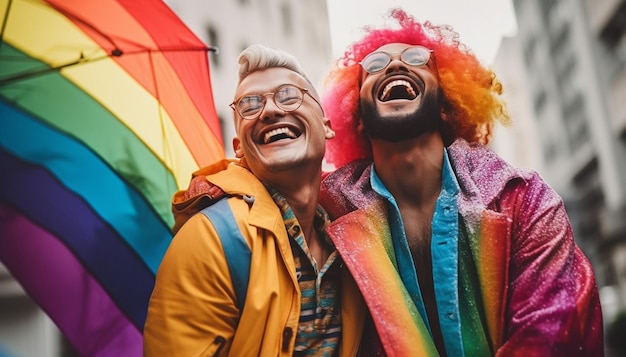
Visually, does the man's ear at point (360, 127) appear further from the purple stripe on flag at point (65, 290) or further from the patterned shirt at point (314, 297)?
the purple stripe on flag at point (65, 290)

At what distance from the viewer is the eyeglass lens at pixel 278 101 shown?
→ 2688mm

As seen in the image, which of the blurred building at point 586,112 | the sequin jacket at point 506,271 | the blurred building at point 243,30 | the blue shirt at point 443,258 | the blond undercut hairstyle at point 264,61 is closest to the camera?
the sequin jacket at point 506,271

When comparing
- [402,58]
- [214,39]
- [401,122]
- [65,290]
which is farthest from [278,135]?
[214,39]

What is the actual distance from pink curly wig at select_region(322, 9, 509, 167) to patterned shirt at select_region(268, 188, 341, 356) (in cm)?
66

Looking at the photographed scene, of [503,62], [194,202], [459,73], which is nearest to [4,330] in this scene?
[194,202]

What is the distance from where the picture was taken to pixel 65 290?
291 cm

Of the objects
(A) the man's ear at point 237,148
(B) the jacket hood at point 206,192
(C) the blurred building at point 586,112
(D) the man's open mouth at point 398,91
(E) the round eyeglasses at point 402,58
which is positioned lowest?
(C) the blurred building at point 586,112

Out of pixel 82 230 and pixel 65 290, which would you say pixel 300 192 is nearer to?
pixel 82 230

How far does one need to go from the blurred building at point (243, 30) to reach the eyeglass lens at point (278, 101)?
27.1 ft

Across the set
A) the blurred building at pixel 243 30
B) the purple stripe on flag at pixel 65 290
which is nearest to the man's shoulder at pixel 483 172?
the purple stripe on flag at pixel 65 290

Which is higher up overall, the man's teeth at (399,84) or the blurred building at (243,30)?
the blurred building at (243,30)

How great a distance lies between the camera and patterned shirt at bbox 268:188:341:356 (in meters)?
2.46

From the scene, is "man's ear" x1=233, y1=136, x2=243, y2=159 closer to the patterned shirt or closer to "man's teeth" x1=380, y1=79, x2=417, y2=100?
the patterned shirt

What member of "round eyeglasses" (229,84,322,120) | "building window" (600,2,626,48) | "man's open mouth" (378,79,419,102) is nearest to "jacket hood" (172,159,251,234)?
"round eyeglasses" (229,84,322,120)
